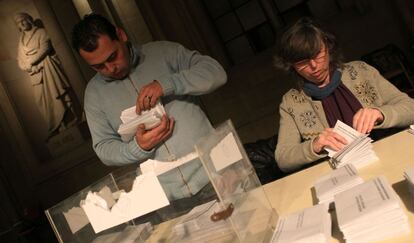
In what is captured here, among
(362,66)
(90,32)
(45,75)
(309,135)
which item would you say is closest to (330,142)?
(309,135)

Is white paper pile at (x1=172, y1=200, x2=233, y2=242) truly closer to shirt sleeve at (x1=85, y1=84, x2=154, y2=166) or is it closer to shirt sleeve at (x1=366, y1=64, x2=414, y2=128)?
shirt sleeve at (x1=85, y1=84, x2=154, y2=166)

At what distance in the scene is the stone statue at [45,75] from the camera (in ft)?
20.1

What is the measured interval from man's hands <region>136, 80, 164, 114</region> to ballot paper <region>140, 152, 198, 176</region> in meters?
0.41

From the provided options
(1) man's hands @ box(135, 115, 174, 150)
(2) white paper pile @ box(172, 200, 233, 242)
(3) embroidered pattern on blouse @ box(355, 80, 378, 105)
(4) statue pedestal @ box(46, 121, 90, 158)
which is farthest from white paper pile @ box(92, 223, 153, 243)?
(4) statue pedestal @ box(46, 121, 90, 158)

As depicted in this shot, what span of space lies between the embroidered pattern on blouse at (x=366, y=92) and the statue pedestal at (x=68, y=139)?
4.68 metres

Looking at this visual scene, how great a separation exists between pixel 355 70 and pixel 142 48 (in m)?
1.11

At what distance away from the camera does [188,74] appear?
2.06 m

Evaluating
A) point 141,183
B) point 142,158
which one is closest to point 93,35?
point 142,158

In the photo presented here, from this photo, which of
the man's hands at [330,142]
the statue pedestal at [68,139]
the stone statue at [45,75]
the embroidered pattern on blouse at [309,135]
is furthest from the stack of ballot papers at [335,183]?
the stone statue at [45,75]

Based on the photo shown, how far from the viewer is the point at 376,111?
1.93 m

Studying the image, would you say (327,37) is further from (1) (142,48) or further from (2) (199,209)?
(2) (199,209)

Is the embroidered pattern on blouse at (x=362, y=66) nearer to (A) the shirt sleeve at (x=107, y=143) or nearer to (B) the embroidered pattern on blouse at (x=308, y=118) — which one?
(B) the embroidered pattern on blouse at (x=308, y=118)

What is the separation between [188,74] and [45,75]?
4.73m

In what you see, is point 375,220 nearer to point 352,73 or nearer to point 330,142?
A: point 330,142
